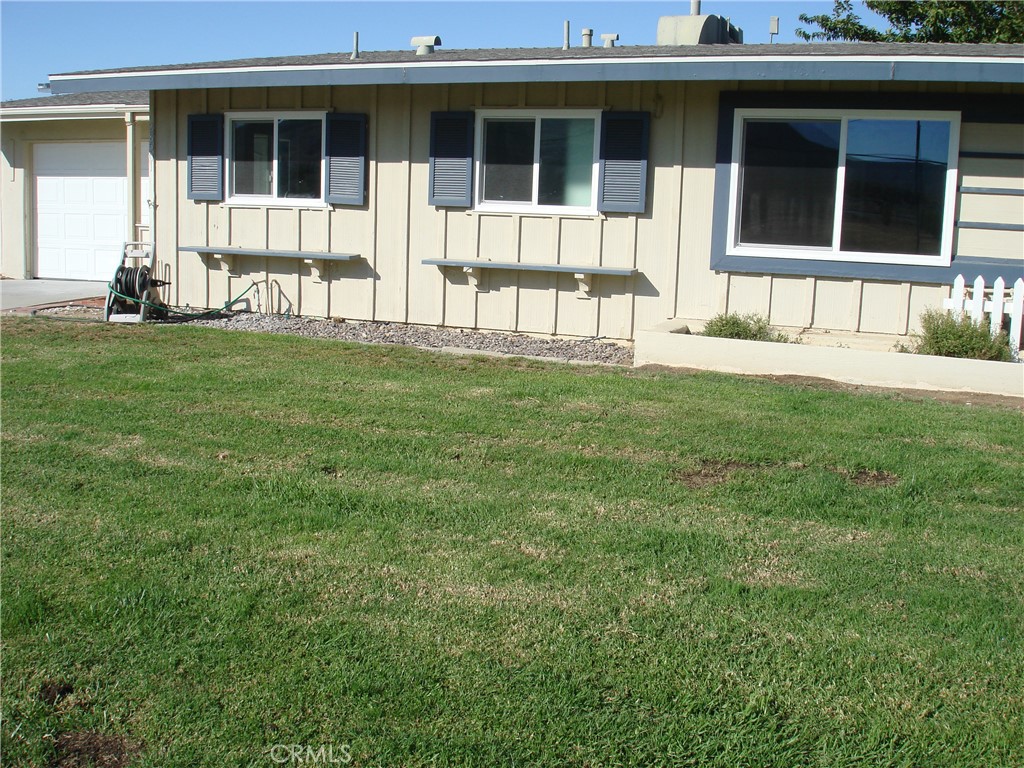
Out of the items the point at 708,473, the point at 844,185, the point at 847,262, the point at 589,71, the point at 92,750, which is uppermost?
the point at 589,71

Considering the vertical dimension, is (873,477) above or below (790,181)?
below

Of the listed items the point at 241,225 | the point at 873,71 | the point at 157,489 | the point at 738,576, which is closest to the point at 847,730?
the point at 738,576

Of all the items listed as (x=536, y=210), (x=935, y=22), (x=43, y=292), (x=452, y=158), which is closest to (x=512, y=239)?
(x=536, y=210)

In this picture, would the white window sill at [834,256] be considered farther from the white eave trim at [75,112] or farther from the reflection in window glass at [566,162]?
the white eave trim at [75,112]

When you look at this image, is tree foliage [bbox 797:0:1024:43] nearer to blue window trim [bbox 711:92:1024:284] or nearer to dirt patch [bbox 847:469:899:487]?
blue window trim [bbox 711:92:1024:284]

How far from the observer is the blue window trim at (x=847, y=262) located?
9219mm

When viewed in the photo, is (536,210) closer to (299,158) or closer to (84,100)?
(299,158)

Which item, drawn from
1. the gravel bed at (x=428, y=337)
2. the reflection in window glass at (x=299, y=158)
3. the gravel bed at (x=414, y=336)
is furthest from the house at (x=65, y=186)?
the gravel bed at (x=428, y=337)

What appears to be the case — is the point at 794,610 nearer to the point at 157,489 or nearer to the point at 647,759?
the point at 647,759

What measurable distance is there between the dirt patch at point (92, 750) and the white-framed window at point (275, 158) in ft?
30.1

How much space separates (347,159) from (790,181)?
4823mm

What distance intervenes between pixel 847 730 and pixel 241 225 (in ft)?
33.9

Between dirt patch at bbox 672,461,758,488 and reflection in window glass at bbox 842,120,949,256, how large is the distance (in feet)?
16.1

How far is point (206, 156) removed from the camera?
1199cm
